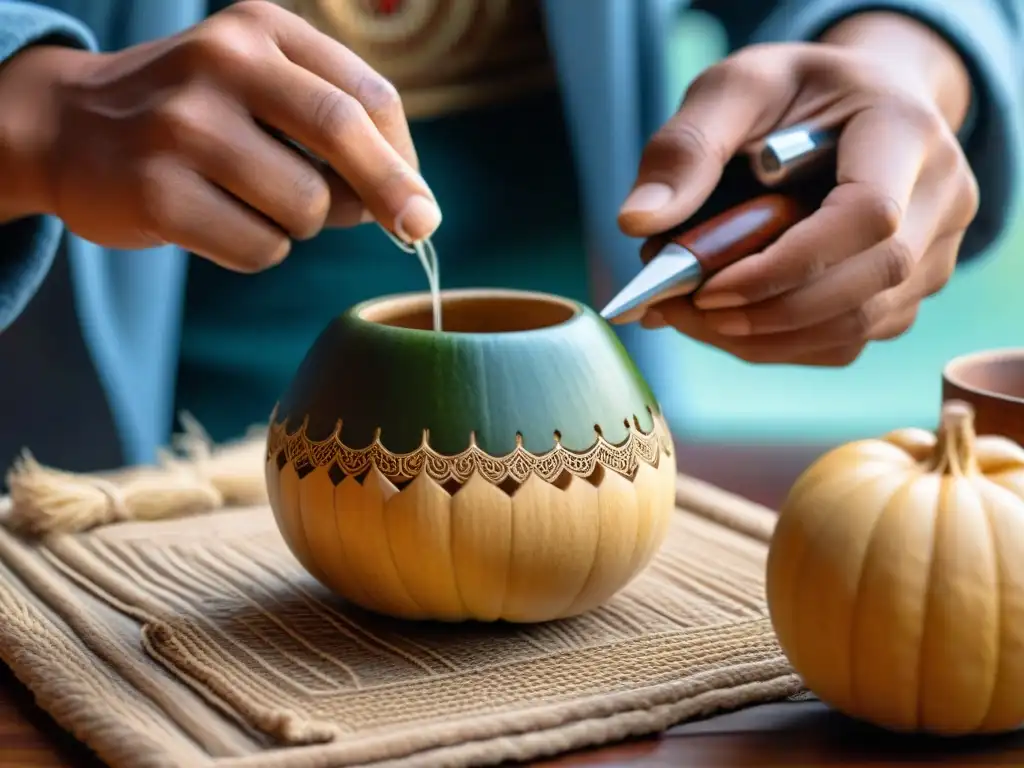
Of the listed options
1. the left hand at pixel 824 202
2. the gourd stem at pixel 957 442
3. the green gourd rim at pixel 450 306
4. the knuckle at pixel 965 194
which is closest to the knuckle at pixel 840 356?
the left hand at pixel 824 202

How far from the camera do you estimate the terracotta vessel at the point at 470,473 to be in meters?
0.58

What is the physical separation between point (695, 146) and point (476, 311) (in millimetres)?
160

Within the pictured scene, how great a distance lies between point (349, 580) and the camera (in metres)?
0.62

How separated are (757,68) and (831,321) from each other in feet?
0.53

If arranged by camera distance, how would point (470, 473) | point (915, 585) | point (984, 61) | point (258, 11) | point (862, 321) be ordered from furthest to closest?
point (984, 61), point (862, 321), point (258, 11), point (470, 473), point (915, 585)

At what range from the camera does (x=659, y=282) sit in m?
0.67

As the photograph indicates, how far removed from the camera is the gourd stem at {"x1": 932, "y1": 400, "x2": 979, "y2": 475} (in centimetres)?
50

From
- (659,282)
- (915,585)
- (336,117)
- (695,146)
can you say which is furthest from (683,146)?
(915,585)

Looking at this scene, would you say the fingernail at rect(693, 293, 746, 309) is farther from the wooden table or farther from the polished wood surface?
the wooden table

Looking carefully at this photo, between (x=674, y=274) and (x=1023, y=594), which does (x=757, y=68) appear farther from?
(x=1023, y=594)

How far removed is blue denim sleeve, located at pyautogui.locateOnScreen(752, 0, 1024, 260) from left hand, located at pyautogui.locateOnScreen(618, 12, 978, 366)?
117 millimetres

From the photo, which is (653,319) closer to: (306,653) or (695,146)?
(695,146)

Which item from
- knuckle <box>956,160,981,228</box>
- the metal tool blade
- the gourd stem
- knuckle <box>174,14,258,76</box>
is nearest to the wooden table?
the gourd stem

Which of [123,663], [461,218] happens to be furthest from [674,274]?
[461,218]
